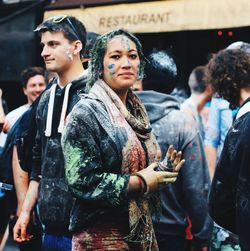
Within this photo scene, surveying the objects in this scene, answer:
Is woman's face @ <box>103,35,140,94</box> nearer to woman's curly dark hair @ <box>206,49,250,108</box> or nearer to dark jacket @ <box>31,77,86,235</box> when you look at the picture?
dark jacket @ <box>31,77,86,235</box>

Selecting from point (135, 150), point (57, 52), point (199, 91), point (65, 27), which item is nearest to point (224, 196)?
point (135, 150)

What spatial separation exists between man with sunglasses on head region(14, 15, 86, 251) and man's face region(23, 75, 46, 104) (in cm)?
236

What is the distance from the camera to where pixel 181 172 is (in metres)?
4.68

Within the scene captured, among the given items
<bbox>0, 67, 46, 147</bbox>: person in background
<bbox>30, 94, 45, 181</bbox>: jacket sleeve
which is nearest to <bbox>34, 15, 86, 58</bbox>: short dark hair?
<bbox>30, 94, 45, 181</bbox>: jacket sleeve

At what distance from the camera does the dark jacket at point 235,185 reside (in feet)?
10.6

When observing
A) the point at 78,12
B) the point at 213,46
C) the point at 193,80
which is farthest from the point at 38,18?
the point at 193,80

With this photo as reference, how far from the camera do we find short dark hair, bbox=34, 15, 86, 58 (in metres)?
4.36

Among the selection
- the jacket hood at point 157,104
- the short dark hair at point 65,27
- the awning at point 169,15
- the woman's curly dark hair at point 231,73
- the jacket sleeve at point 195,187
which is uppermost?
the awning at point 169,15

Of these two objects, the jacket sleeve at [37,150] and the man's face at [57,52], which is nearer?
the man's face at [57,52]

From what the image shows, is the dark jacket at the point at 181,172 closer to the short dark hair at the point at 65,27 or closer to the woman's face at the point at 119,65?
the short dark hair at the point at 65,27

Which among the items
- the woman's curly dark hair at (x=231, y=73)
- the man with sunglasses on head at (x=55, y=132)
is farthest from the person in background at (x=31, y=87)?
the woman's curly dark hair at (x=231, y=73)

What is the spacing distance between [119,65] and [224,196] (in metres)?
0.81

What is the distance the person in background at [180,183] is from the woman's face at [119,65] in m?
0.96

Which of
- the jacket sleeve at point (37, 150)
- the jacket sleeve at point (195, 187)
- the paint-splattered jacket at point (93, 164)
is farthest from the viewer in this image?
the jacket sleeve at point (195, 187)
